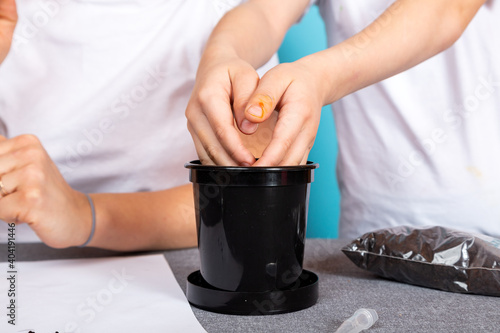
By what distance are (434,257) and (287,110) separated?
0.28 metres

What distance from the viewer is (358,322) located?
517 millimetres

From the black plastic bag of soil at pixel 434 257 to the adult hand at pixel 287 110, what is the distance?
17 cm

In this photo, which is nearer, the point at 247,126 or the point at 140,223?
the point at 247,126

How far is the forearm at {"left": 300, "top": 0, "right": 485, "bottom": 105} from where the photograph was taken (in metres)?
0.77

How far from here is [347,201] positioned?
129 centimetres

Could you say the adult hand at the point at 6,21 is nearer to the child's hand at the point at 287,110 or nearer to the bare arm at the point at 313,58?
the bare arm at the point at 313,58

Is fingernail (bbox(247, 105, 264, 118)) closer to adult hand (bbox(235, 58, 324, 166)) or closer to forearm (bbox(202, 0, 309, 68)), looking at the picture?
adult hand (bbox(235, 58, 324, 166))

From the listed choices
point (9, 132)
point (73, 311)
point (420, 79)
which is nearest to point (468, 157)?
point (420, 79)

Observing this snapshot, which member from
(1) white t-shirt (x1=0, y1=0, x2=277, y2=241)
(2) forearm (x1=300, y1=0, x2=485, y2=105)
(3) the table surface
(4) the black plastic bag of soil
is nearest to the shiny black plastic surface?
(3) the table surface

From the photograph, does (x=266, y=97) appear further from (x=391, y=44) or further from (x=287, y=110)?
(x=391, y=44)

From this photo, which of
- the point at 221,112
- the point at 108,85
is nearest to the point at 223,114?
the point at 221,112

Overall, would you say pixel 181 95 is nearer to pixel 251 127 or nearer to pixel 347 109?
pixel 347 109

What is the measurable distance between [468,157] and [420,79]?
226 mm

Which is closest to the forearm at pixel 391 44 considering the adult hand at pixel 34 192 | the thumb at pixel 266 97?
the thumb at pixel 266 97
